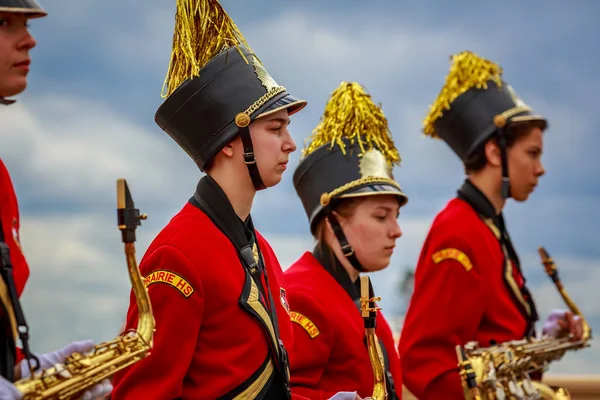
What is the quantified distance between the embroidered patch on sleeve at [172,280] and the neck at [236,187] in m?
0.41

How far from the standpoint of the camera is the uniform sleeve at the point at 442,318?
4891mm

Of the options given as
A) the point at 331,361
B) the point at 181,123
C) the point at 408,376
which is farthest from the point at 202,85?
the point at 408,376

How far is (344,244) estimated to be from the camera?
4.54 m

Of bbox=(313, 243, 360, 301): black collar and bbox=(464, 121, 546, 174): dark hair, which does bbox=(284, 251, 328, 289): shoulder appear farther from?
bbox=(464, 121, 546, 174): dark hair

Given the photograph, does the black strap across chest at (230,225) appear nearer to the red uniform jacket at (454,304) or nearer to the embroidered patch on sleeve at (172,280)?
the embroidered patch on sleeve at (172,280)

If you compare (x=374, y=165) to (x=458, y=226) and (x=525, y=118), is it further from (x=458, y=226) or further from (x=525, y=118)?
(x=525, y=118)

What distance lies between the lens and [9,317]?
2621 millimetres

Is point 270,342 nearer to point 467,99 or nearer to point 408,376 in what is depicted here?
point 408,376

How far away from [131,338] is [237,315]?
57cm

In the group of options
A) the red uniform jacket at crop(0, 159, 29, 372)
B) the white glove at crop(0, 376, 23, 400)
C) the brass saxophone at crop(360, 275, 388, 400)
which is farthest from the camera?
the brass saxophone at crop(360, 275, 388, 400)

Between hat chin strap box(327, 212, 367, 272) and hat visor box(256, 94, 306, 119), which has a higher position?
hat visor box(256, 94, 306, 119)

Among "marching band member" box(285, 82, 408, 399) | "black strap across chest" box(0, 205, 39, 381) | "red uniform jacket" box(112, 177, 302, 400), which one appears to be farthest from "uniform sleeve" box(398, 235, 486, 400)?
"black strap across chest" box(0, 205, 39, 381)

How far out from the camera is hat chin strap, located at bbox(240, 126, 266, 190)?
3.54 m

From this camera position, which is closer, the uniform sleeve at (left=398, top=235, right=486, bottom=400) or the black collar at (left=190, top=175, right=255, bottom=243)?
the black collar at (left=190, top=175, right=255, bottom=243)
